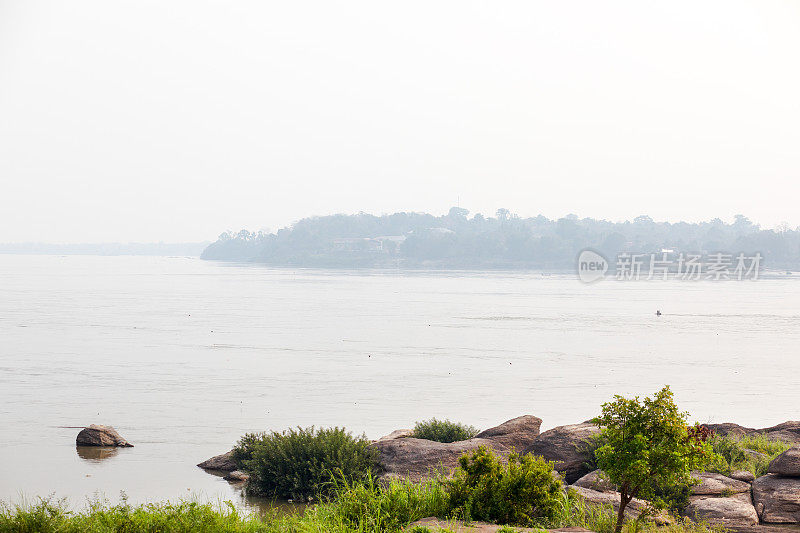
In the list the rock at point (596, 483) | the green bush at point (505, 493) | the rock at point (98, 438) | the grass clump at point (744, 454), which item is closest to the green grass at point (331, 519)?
the green bush at point (505, 493)

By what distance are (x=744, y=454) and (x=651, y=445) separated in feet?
15.5

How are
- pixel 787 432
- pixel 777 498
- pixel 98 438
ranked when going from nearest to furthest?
pixel 777 498, pixel 787 432, pixel 98 438

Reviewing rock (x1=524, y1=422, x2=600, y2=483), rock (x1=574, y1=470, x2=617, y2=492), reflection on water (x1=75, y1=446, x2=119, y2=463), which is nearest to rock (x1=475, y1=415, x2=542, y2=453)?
rock (x1=524, y1=422, x2=600, y2=483)

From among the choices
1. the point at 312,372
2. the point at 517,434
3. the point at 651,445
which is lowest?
the point at 312,372

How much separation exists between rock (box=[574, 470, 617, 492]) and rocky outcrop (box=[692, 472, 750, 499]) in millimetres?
935

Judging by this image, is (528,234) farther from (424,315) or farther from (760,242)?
Answer: (424,315)

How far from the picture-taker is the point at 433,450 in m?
11.6

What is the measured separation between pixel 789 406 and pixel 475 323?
2676cm

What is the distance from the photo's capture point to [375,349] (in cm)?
3659

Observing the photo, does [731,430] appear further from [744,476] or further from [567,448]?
[567,448]

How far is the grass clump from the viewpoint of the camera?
10.3 meters

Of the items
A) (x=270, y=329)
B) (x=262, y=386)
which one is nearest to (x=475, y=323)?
(x=270, y=329)

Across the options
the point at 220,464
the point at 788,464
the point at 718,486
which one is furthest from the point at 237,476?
the point at 788,464

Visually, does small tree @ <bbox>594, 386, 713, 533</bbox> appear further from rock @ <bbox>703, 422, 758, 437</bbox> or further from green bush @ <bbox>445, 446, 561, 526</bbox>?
rock @ <bbox>703, 422, 758, 437</bbox>
